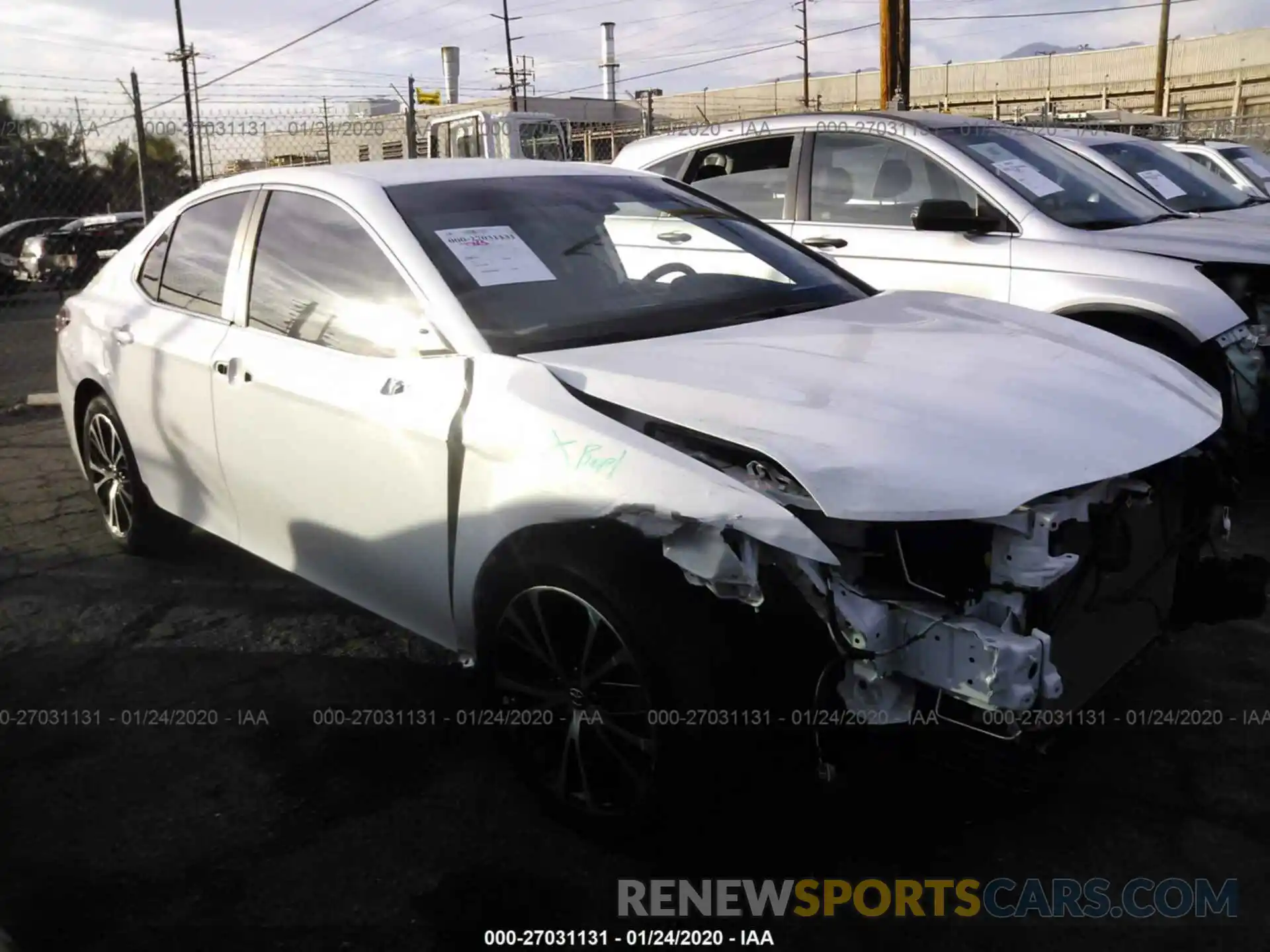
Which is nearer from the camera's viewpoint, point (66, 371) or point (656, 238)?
point (656, 238)

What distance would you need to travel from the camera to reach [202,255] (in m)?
4.10

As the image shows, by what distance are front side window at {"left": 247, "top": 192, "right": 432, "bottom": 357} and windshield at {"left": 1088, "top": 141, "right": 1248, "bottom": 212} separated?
19.6 feet

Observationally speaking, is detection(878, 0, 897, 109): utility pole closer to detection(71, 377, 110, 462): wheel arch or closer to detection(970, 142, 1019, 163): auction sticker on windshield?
detection(970, 142, 1019, 163): auction sticker on windshield

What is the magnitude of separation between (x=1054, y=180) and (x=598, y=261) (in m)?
3.38

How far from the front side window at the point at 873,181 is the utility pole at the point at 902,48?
21.5ft

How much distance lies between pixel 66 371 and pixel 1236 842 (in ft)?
15.5

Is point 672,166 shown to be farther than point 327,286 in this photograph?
Yes

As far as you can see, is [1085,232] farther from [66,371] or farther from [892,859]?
[66,371]

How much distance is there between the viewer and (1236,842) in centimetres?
272

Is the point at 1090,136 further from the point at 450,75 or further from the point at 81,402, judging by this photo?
the point at 450,75

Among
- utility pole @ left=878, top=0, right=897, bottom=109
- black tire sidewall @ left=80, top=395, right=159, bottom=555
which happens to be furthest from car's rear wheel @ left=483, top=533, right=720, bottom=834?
utility pole @ left=878, top=0, right=897, bottom=109

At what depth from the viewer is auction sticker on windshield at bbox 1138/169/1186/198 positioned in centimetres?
782

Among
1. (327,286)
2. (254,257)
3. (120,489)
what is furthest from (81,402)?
(327,286)

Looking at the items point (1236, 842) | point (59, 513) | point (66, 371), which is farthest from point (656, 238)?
→ point (59, 513)
